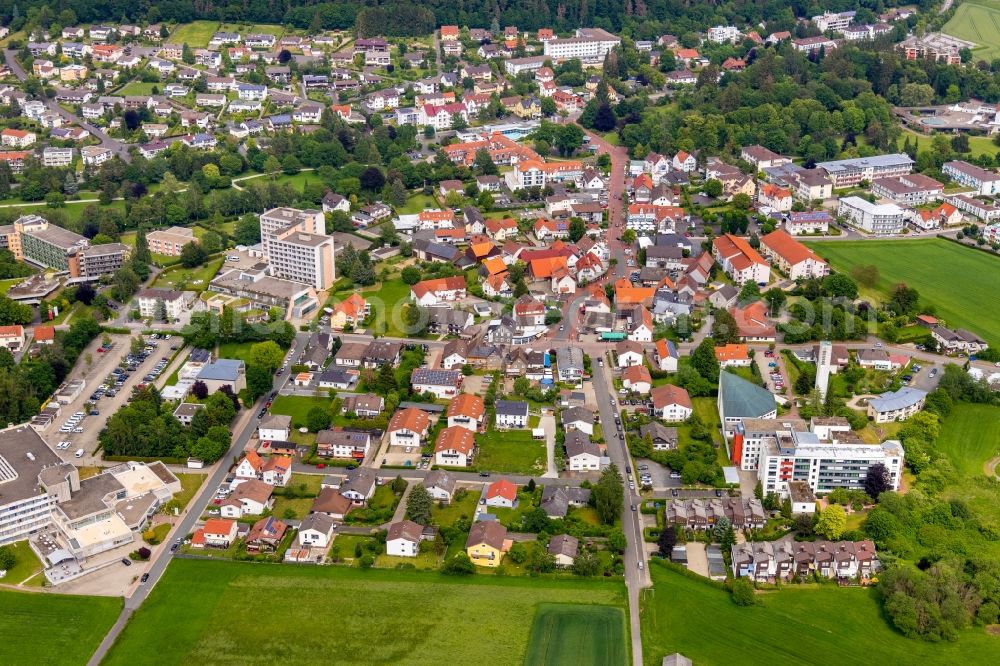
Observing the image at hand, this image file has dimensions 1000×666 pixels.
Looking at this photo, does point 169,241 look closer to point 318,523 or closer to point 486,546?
point 318,523

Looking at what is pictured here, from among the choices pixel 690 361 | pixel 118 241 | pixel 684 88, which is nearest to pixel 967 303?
pixel 690 361

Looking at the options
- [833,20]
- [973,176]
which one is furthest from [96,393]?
[833,20]

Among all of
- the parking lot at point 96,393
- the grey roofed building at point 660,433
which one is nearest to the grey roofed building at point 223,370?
the parking lot at point 96,393

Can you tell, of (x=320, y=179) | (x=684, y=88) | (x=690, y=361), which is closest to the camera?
(x=690, y=361)

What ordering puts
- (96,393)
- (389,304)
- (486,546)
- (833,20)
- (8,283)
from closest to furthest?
(486,546) < (96,393) < (389,304) < (8,283) < (833,20)

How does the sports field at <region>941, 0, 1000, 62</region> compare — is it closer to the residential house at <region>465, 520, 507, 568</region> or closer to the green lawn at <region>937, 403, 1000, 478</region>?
the green lawn at <region>937, 403, 1000, 478</region>

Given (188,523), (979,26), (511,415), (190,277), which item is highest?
(979,26)

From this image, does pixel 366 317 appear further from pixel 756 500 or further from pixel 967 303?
pixel 967 303
